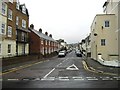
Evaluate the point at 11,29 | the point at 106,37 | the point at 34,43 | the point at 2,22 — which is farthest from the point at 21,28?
the point at 106,37

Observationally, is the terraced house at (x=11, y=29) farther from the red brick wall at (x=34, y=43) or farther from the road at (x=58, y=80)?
the road at (x=58, y=80)

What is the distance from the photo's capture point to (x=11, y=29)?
119 feet

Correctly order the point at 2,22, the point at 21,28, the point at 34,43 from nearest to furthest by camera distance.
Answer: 1. the point at 2,22
2. the point at 21,28
3. the point at 34,43

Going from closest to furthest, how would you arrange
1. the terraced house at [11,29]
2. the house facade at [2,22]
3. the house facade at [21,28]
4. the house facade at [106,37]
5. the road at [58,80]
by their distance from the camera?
the road at [58,80], the house facade at [2,22], the terraced house at [11,29], the house facade at [106,37], the house facade at [21,28]

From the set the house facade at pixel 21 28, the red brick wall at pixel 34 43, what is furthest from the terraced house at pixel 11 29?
the red brick wall at pixel 34 43

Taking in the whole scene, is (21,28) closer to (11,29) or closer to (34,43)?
(11,29)

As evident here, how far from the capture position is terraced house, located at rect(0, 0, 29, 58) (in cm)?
3272

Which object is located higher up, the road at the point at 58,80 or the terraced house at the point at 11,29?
the terraced house at the point at 11,29

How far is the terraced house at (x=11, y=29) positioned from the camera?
32.7m

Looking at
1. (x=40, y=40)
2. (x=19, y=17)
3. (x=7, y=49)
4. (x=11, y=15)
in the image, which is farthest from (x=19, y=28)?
(x=40, y=40)

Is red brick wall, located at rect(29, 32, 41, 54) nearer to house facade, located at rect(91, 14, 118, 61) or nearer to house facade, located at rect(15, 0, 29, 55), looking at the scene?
house facade, located at rect(15, 0, 29, 55)

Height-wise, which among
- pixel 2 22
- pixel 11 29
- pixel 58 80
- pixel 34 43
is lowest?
pixel 58 80

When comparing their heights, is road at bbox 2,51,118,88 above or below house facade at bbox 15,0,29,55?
below

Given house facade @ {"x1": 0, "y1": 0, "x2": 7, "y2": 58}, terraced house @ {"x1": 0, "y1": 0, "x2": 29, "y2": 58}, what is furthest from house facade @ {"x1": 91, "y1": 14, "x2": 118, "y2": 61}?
house facade @ {"x1": 0, "y1": 0, "x2": 7, "y2": 58}
